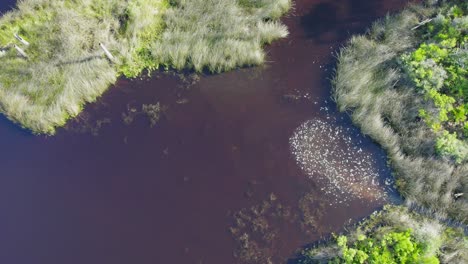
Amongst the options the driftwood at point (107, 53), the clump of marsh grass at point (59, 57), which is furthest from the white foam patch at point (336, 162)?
the driftwood at point (107, 53)

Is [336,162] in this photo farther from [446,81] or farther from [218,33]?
[218,33]

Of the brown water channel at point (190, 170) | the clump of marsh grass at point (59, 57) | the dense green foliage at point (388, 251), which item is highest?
the clump of marsh grass at point (59, 57)

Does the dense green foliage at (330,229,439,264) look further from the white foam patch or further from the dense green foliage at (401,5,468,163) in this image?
the dense green foliage at (401,5,468,163)

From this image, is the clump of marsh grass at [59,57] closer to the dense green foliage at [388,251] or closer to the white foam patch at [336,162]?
the white foam patch at [336,162]

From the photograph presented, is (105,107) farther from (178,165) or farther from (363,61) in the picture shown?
(363,61)

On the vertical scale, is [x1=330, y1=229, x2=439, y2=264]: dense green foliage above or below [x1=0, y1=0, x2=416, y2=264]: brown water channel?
below

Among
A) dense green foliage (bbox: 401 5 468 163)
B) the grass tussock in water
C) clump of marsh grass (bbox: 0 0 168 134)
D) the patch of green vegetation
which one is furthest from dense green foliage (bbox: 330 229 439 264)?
clump of marsh grass (bbox: 0 0 168 134)
